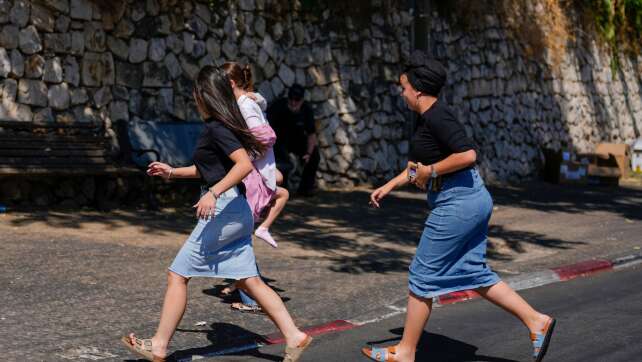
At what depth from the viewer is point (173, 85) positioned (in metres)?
14.5

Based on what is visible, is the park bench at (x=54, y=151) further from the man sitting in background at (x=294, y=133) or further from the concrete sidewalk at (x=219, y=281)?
the man sitting in background at (x=294, y=133)

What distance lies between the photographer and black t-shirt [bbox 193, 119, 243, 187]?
6.15 m

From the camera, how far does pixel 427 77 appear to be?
6367mm

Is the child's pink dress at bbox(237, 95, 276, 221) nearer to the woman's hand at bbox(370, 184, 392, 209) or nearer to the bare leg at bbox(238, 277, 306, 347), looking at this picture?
the woman's hand at bbox(370, 184, 392, 209)

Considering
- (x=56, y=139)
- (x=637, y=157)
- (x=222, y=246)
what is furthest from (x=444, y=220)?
(x=637, y=157)

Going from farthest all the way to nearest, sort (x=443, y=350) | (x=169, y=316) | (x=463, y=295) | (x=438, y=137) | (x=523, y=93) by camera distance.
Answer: (x=523, y=93) < (x=463, y=295) < (x=443, y=350) < (x=438, y=137) < (x=169, y=316)

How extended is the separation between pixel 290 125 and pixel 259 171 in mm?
7595

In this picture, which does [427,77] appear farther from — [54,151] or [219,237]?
[54,151]

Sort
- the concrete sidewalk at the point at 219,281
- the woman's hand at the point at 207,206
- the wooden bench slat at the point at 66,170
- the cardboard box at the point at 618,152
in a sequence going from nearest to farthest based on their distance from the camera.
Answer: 1. the woman's hand at the point at 207,206
2. the concrete sidewalk at the point at 219,281
3. the wooden bench slat at the point at 66,170
4. the cardboard box at the point at 618,152

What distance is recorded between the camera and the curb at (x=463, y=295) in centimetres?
718

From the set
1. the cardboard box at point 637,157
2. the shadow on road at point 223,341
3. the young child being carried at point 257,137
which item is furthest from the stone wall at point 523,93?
the shadow on road at point 223,341

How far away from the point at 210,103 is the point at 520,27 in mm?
17201

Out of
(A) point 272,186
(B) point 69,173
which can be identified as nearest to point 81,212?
(B) point 69,173

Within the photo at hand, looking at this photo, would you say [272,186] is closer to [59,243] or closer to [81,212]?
[59,243]
